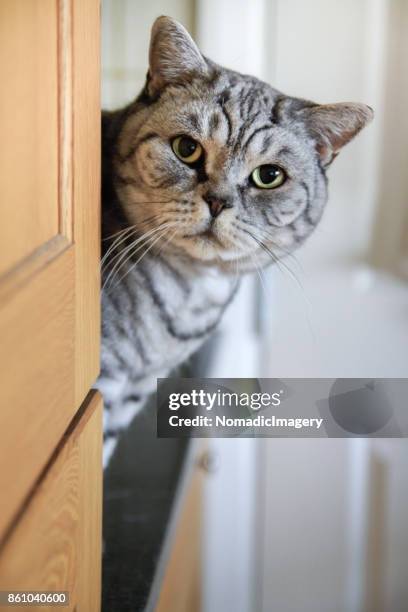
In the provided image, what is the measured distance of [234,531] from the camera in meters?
1.06

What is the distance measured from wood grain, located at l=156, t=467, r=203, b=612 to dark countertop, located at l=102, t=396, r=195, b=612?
0.05 m

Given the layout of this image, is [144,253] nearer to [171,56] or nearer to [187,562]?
[171,56]

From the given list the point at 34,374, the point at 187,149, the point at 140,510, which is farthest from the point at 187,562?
the point at 34,374

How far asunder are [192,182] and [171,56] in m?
0.12

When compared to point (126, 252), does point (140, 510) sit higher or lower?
lower

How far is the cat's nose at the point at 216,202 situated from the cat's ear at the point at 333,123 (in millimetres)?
111

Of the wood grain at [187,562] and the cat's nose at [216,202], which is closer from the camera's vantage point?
the cat's nose at [216,202]

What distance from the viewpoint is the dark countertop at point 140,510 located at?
0.76 m

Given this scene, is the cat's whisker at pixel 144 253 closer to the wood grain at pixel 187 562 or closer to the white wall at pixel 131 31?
the white wall at pixel 131 31

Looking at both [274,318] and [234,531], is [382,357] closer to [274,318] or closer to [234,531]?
[274,318]

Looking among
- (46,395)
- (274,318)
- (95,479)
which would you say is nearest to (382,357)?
(274,318)

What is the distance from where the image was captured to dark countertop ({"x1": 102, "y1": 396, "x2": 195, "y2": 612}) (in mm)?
761

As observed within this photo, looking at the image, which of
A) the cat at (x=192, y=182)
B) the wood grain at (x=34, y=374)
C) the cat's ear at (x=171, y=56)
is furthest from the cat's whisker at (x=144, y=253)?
the wood grain at (x=34, y=374)

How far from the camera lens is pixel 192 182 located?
2.36 ft
